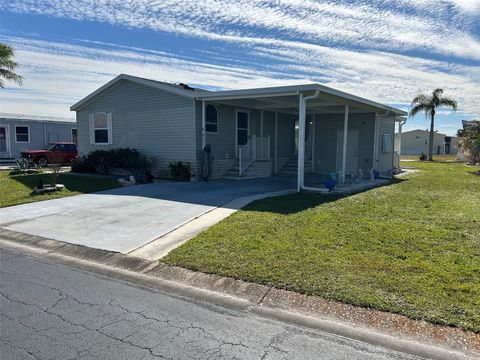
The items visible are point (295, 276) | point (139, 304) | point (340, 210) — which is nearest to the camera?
point (139, 304)

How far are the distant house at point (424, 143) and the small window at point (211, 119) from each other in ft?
171

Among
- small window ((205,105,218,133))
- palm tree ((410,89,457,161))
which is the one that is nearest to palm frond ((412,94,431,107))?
palm tree ((410,89,457,161))

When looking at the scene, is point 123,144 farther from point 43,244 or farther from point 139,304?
point 139,304

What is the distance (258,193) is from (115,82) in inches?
355

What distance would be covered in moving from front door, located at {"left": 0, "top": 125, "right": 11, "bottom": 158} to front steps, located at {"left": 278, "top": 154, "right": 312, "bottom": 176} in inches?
746

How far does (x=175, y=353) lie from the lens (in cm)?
321

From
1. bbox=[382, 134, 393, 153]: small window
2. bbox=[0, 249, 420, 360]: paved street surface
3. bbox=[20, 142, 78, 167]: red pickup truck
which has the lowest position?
Result: bbox=[0, 249, 420, 360]: paved street surface

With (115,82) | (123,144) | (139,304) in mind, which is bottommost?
(139,304)

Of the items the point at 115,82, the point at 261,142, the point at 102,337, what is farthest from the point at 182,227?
the point at 115,82

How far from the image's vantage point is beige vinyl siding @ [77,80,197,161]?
47.6ft

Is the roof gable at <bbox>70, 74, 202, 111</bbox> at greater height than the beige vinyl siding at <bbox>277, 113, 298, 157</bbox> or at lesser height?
greater

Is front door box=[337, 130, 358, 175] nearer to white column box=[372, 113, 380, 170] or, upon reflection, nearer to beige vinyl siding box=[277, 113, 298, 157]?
white column box=[372, 113, 380, 170]

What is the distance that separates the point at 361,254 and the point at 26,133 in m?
26.8

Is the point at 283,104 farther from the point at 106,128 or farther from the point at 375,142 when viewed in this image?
the point at 106,128
